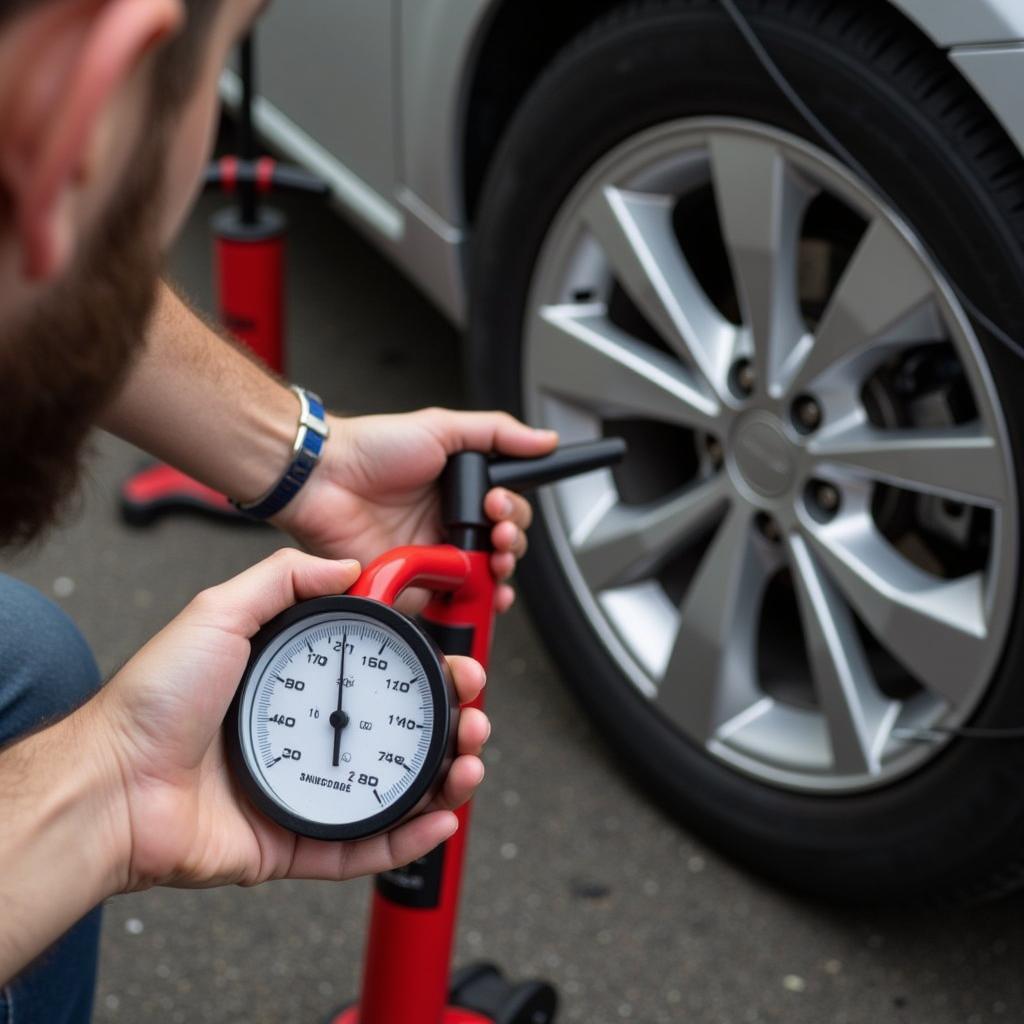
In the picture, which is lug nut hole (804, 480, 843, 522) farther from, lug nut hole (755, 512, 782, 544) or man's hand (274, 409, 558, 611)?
man's hand (274, 409, 558, 611)

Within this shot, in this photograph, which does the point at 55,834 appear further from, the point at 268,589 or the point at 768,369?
the point at 768,369

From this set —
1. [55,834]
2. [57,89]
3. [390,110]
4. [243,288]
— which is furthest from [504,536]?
[243,288]

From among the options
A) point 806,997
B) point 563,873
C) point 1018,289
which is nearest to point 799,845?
point 806,997

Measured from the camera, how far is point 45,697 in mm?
1383

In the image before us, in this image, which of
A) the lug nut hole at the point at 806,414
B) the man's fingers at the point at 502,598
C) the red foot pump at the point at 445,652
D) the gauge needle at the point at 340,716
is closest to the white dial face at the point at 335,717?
the gauge needle at the point at 340,716

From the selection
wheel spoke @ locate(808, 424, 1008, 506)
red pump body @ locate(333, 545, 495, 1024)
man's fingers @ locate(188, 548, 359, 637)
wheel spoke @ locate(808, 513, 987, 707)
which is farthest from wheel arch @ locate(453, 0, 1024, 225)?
man's fingers @ locate(188, 548, 359, 637)

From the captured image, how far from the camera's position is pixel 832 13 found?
63.2 inches

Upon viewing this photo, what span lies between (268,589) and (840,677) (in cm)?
83

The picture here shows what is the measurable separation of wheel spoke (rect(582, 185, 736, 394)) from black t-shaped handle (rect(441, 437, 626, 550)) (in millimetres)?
383

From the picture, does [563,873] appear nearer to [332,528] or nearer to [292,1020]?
[292,1020]

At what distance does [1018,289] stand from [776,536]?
51cm

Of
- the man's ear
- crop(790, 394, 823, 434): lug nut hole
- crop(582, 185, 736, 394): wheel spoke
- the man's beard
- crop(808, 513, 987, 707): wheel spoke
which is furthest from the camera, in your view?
crop(582, 185, 736, 394): wheel spoke

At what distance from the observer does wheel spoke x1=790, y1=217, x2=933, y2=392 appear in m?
1.59

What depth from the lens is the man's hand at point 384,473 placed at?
1.55 m
